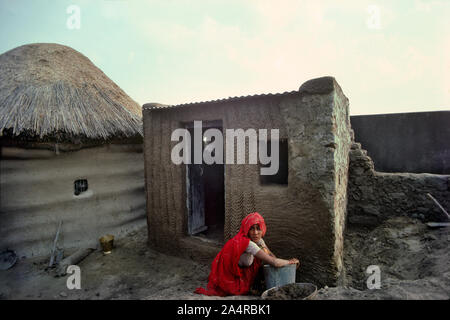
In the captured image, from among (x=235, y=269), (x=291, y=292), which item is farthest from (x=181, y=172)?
(x=291, y=292)

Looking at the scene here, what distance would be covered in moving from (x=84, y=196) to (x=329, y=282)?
5.45 metres

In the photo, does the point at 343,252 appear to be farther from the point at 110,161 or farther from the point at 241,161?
the point at 110,161

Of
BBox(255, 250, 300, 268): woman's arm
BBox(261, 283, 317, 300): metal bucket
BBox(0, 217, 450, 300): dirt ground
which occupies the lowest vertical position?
BBox(0, 217, 450, 300): dirt ground

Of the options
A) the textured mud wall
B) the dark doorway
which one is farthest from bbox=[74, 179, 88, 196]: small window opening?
the textured mud wall

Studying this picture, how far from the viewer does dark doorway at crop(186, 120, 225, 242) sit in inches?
206

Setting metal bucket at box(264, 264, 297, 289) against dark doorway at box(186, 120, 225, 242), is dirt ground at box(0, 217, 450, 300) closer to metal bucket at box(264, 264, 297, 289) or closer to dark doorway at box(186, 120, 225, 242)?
metal bucket at box(264, 264, 297, 289)

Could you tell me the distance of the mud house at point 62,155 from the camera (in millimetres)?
5262

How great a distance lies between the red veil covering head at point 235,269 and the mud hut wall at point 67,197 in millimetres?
3906

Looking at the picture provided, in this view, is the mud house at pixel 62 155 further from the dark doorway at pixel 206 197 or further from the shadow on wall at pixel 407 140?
the shadow on wall at pixel 407 140

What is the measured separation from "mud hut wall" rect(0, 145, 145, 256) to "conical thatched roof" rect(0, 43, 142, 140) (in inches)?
23.2

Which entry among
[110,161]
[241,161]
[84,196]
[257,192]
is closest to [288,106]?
[241,161]

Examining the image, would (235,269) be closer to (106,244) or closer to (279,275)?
(279,275)

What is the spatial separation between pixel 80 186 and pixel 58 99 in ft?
6.70
